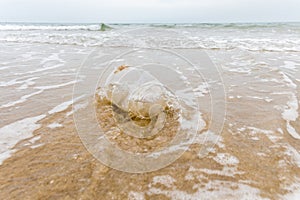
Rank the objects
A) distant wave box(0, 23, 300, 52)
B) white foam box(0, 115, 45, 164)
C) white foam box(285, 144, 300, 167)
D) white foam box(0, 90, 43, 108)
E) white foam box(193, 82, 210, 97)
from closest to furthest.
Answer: white foam box(285, 144, 300, 167) → white foam box(0, 115, 45, 164) → white foam box(0, 90, 43, 108) → white foam box(193, 82, 210, 97) → distant wave box(0, 23, 300, 52)

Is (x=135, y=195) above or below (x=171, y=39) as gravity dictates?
above

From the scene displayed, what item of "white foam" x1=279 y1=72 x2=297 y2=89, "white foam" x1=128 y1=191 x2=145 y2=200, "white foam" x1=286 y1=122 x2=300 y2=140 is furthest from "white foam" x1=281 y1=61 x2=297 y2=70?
"white foam" x1=128 y1=191 x2=145 y2=200

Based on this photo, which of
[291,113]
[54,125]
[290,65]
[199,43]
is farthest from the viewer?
[199,43]

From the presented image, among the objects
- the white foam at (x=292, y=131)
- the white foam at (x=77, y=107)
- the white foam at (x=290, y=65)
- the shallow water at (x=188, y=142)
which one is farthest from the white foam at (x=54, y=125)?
the white foam at (x=290, y=65)

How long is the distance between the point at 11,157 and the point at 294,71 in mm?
5867

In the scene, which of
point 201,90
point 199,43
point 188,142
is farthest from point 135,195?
point 199,43

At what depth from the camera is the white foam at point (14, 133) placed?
2.10 metres

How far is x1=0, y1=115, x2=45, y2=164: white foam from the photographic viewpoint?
6.90 ft

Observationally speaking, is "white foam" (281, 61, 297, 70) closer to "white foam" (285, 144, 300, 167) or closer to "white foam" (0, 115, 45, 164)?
"white foam" (285, 144, 300, 167)

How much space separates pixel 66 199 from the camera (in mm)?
1536

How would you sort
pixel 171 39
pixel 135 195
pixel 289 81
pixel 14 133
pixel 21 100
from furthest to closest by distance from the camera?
1. pixel 171 39
2. pixel 289 81
3. pixel 21 100
4. pixel 14 133
5. pixel 135 195

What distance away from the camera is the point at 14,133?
2.41 m

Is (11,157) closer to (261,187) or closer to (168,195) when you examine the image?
(168,195)

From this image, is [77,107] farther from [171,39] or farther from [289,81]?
[171,39]
